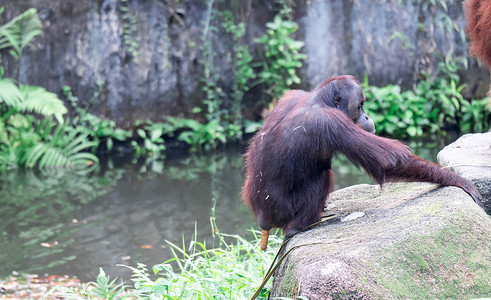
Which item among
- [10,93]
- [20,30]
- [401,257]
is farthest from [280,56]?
[401,257]

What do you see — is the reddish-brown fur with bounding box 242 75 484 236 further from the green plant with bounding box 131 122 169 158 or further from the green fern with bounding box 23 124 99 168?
the green plant with bounding box 131 122 169 158

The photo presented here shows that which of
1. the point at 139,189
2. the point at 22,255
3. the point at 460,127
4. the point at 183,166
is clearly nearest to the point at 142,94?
the point at 183,166

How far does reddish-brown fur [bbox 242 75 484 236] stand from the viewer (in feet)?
9.70

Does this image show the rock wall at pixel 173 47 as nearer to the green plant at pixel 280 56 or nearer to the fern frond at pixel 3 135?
the green plant at pixel 280 56

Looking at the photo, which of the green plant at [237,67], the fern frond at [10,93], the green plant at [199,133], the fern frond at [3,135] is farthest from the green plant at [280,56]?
the fern frond at [3,135]

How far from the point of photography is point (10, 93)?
816 cm

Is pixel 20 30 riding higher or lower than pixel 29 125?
higher

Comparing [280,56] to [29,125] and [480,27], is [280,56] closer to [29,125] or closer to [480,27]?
[29,125]

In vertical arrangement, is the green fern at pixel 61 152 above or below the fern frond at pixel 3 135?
below

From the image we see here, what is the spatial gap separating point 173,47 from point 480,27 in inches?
251

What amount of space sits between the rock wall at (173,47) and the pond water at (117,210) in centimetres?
118

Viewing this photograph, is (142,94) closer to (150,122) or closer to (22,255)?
(150,122)

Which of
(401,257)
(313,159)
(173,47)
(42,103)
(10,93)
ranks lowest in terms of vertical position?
(401,257)

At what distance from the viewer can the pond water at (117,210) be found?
5543mm
